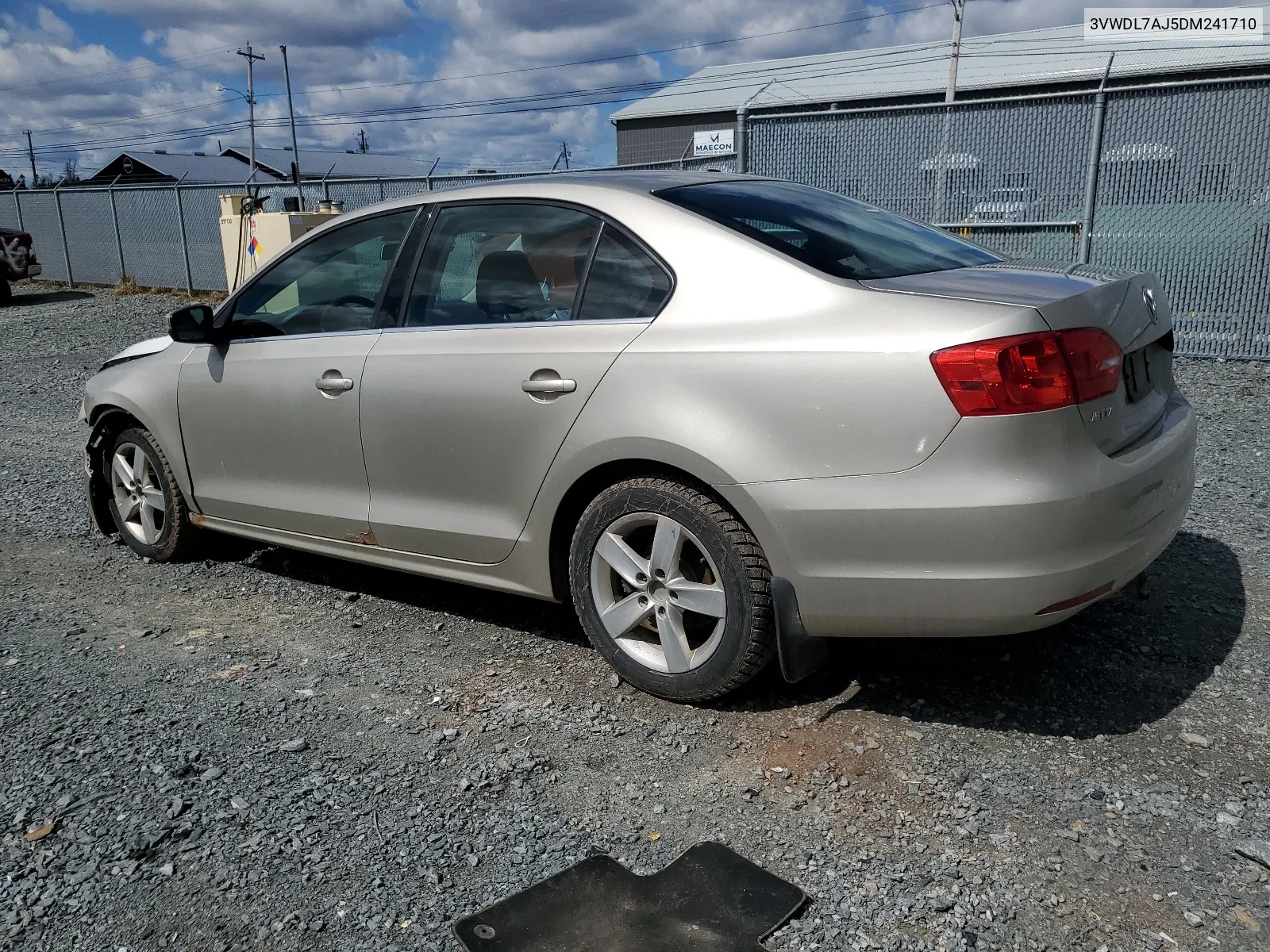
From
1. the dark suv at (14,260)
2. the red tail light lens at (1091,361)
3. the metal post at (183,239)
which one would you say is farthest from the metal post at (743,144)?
the dark suv at (14,260)

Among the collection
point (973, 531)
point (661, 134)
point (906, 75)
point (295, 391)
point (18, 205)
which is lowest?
point (973, 531)

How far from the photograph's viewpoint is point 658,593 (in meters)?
3.30

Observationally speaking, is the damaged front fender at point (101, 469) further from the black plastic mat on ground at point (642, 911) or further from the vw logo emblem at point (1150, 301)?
the vw logo emblem at point (1150, 301)

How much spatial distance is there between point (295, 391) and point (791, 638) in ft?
7.40

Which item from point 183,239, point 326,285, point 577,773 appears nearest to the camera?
point 577,773

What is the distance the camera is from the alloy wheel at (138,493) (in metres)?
4.96

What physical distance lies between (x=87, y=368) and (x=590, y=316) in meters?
10.9

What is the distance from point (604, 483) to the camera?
3.41 metres

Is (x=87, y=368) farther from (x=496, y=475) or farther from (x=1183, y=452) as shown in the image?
(x=1183, y=452)

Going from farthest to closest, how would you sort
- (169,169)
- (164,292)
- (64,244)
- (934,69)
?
(169,169), (934,69), (64,244), (164,292)

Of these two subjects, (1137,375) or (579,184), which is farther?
(579,184)

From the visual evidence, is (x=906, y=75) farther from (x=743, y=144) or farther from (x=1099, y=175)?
(x=1099, y=175)

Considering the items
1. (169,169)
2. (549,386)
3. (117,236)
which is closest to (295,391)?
(549,386)

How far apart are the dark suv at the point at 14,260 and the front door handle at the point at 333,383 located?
20.1 metres
